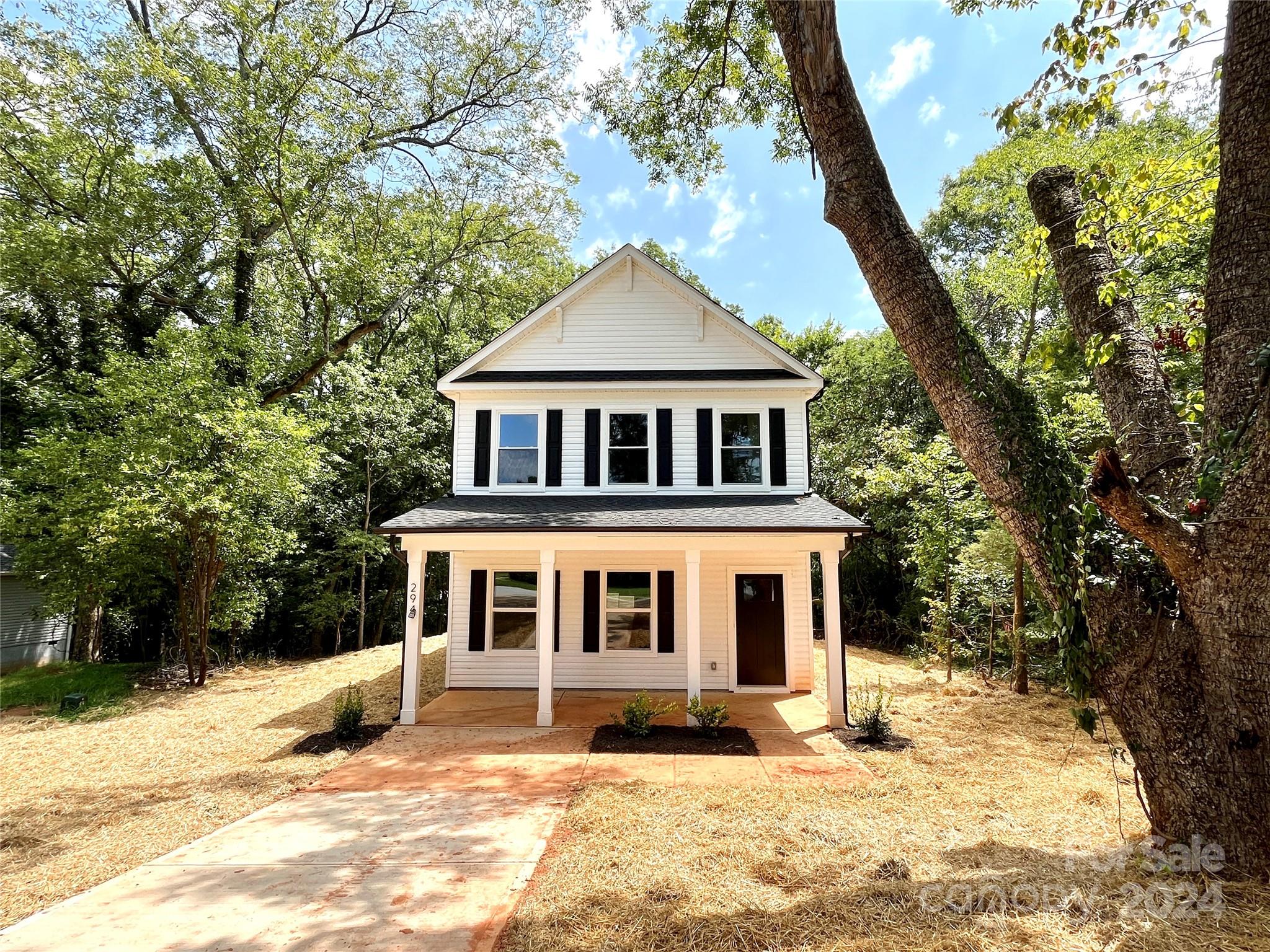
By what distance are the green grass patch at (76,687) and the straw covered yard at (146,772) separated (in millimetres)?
432

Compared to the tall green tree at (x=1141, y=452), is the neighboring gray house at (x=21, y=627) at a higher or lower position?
lower

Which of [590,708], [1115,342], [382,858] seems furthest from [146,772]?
[1115,342]

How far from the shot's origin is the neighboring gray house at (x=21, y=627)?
537 inches

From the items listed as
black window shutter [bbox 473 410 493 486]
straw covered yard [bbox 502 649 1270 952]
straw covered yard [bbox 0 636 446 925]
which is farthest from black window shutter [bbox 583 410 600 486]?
straw covered yard [bbox 502 649 1270 952]

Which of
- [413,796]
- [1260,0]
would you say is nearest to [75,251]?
[413,796]

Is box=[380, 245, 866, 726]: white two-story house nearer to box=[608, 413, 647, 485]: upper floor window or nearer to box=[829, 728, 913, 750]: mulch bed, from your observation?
box=[608, 413, 647, 485]: upper floor window

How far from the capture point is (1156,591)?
10.7 feet

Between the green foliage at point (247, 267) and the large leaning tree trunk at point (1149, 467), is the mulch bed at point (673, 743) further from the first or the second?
the green foliage at point (247, 267)

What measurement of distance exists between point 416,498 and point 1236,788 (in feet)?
64.7

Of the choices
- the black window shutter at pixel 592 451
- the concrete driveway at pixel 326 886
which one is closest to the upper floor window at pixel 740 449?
the black window shutter at pixel 592 451

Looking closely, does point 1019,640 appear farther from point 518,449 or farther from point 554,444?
point 518,449

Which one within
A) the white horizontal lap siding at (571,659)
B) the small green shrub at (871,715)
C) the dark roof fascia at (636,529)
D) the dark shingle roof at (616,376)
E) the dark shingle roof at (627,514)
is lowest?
the small green shrub at (871,715)

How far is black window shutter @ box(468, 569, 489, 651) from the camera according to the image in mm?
10500

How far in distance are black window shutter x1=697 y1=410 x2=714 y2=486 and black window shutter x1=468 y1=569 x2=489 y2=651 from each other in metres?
4.42
